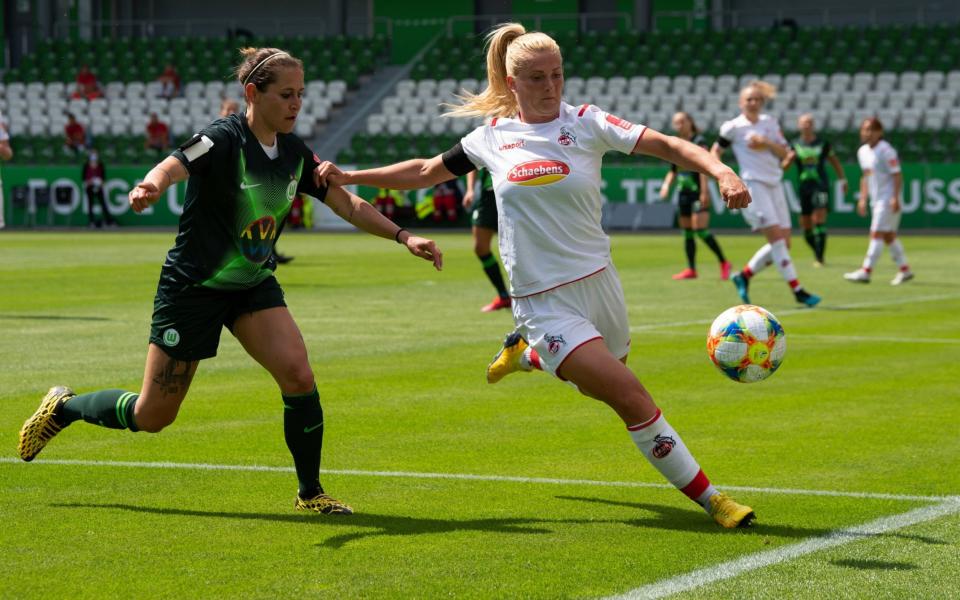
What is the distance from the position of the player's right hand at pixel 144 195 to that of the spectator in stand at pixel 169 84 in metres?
44.5

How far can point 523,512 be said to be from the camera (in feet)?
21.6

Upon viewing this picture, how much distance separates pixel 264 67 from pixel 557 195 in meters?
1.35

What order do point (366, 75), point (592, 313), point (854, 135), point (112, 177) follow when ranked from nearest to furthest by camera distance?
point (592, 313)
point (854, 135)
point (112, 177)
point (366, 75)

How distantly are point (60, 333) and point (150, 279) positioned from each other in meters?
8.04

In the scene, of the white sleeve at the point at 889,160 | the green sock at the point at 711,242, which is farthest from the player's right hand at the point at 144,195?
the white sleeve at the point at 889,160

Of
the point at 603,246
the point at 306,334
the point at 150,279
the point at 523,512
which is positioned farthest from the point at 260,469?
the point at 150,279

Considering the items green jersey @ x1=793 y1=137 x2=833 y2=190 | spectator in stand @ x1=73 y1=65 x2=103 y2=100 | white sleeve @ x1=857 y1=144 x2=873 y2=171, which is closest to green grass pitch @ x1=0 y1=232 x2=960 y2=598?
white sleeve @ x1=857 y1=144 x2=873 y2=171

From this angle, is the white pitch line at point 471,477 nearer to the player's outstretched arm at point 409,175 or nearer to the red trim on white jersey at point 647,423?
the red trim on white jersey at point 647,423

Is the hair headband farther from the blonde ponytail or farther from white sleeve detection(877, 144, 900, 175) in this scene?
white sleeve detection(877, 144, 900, 175)

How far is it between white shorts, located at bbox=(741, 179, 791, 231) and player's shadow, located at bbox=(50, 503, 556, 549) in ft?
38.6

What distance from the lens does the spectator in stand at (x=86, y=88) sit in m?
49.7

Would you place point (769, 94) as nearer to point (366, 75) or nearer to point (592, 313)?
point (592, 313)

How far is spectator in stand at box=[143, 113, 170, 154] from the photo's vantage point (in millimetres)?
44719

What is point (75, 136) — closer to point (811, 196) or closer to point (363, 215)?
point (811, 196)
